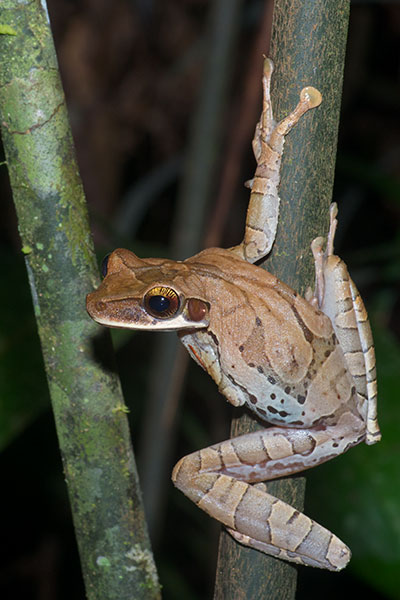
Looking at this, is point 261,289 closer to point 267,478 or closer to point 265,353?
point 265,353


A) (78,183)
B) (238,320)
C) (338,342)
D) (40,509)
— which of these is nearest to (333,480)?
(338,342)

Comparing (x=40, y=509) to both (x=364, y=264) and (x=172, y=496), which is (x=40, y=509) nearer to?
(x=172, y=496)

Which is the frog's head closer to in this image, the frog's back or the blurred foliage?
the frog's back

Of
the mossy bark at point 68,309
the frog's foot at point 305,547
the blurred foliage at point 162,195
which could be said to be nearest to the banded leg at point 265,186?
the mossy bark at point 68,309

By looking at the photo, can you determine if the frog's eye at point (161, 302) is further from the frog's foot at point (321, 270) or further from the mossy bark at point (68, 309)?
the frog's foot at point (321, 270)

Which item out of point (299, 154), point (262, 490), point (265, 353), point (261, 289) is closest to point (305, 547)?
point (262, 490)
